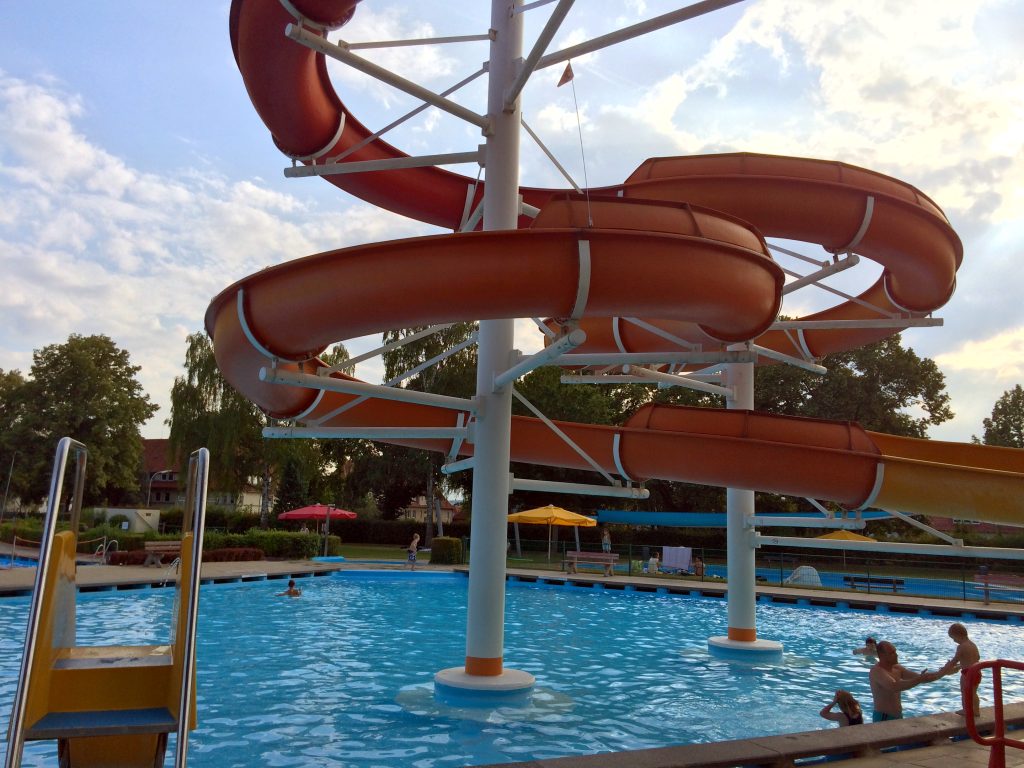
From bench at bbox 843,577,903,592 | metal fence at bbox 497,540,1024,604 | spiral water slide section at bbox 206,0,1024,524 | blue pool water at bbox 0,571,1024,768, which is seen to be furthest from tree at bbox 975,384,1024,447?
spiral water slide section at bbox 206,0,1024,524

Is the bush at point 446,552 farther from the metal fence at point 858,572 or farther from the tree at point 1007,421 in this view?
the tree at point 1007,421

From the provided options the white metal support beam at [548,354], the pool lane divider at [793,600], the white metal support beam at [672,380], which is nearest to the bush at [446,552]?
the pool lane divider at [793,600]

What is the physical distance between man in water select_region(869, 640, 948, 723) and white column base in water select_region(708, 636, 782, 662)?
4603mm

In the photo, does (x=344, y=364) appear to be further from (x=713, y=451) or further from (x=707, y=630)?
(x=707, y=630)

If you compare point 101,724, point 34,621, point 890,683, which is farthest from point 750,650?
point 34,621

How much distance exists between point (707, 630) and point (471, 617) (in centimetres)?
830

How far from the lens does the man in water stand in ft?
23.2

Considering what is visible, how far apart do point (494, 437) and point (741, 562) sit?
4827mm

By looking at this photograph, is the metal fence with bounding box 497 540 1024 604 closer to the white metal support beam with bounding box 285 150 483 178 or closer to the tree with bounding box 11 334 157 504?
the white metal support beam with bounding box 285 150 483 178

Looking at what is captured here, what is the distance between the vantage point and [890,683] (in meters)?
7.09

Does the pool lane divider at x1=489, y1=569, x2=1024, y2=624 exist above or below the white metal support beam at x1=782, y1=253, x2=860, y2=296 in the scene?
below

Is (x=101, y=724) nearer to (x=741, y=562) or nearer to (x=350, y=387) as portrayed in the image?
(x=350, y=387)

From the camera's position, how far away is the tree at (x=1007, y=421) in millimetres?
52312

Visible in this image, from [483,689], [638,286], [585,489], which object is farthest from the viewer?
[585,489]
